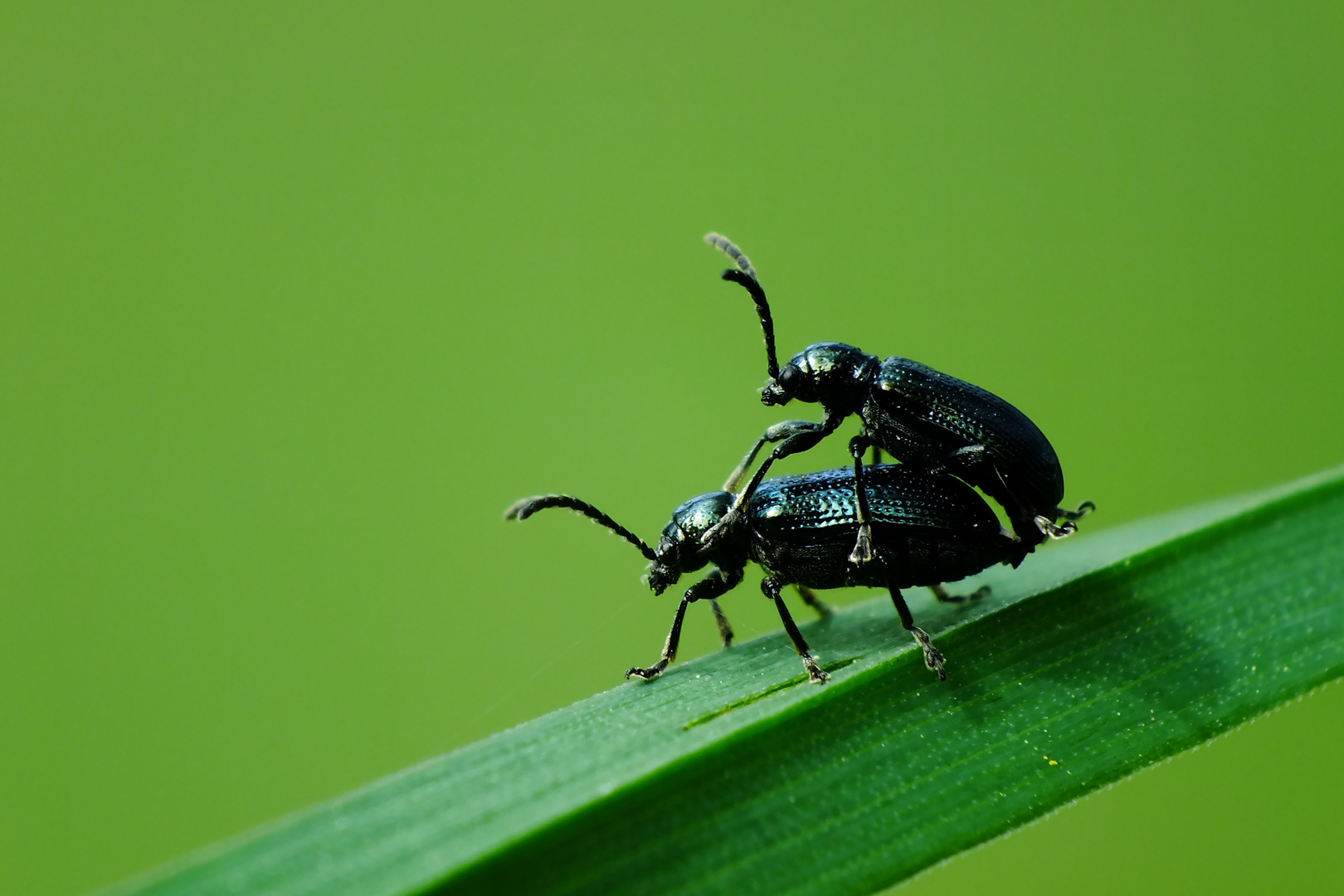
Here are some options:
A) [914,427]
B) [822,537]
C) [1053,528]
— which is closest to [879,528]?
[822,537]

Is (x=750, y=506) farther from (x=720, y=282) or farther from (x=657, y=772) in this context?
(x=720, y=282)

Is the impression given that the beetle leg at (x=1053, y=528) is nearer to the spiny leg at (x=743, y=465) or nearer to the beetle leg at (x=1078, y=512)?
the beetle leg at (x=1078, y=512)

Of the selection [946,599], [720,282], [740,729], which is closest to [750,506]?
[946,599]

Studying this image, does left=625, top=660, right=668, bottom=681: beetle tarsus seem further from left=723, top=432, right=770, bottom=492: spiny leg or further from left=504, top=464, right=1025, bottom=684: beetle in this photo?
left=723, top=432, right=770, bottom=492: spiny leg

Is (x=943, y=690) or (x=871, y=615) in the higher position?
(x=871, y=615)

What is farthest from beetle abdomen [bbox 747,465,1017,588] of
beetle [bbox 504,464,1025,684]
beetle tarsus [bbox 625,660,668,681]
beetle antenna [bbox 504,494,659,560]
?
beetle tarsus [bbox 625,660,668,681]

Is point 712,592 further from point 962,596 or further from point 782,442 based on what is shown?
point 962,596

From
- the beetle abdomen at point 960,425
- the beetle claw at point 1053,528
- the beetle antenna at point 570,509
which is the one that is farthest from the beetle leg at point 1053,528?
the beetle antenna at point 570,509

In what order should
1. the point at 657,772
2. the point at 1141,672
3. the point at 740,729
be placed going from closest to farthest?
the point at 657,772 < the point at 740,729 < the point at 1141,672
